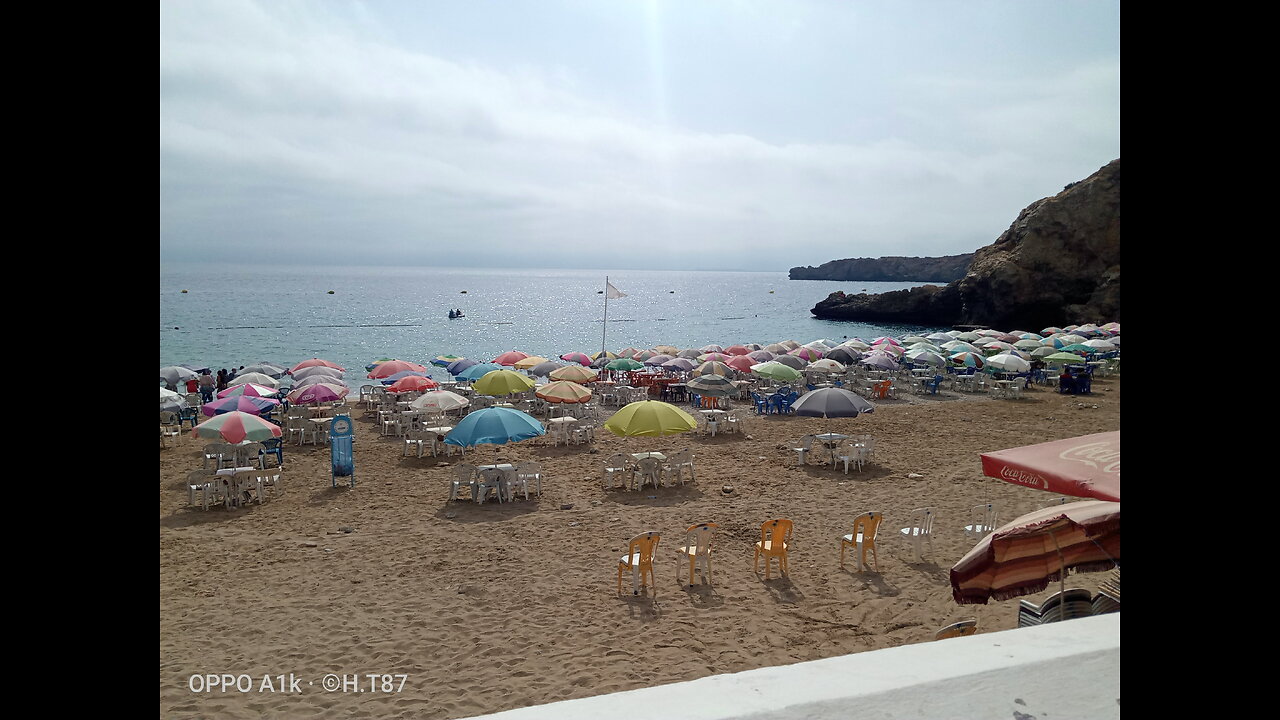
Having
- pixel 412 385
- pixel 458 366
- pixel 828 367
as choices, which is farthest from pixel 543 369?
pixel 828 367

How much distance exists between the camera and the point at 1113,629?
2.37m

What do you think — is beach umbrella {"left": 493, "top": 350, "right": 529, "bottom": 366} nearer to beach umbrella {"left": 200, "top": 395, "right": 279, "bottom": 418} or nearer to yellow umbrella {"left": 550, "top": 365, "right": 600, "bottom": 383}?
yellow umbrella {"left": 550, "top": 365, "right": 600, "bottom": 383}

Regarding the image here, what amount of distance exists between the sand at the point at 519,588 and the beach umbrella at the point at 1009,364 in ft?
32.6

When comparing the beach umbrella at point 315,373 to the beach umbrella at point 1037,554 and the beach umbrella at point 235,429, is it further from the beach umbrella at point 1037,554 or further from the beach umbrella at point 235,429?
the beach umbrella at point 1037,554

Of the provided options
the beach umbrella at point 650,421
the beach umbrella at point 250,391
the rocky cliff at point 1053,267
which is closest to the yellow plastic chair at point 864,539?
the beach umbrella at point 650,421

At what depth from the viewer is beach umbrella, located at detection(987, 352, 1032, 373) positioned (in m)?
21.6

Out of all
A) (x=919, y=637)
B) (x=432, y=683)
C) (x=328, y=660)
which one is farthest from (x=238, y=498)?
(x=919, y=637)

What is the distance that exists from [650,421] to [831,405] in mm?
3729

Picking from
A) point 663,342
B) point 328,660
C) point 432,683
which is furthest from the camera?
point 663,342
